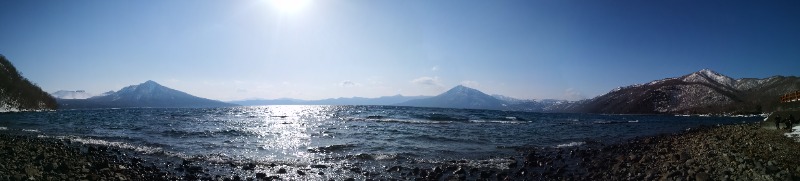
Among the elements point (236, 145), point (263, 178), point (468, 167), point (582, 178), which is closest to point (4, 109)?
point (236, 145)

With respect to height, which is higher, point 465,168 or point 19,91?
point 19,91

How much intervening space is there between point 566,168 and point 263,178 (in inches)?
568

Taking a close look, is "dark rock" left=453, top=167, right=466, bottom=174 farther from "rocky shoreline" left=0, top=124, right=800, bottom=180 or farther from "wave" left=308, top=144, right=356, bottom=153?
"wave" left=308, top=144, right=356, bottom=153

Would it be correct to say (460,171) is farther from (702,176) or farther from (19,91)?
(19,91)

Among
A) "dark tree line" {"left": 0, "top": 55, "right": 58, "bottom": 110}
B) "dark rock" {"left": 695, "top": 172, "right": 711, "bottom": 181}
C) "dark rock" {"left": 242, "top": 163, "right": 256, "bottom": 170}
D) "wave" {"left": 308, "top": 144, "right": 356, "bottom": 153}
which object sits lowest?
"dark rock" {"left": 242, "top": 163, "right": 256, "bottom": 170}

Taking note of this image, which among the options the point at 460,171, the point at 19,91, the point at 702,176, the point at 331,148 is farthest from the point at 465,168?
the point at 19,91

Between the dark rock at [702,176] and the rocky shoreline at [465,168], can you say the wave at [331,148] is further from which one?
the dark rock at [702,176]

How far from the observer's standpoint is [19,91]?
96688mm

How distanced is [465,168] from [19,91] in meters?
129

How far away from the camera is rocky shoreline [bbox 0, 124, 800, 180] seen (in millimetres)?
13336

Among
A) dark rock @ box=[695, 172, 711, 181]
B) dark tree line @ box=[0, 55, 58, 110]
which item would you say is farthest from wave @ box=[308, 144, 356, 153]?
dark tree line @ box=[0, 55, 58, 110]

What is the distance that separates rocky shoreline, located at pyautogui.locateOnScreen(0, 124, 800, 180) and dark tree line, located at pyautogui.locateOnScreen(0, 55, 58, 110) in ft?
321

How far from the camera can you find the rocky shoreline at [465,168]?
13336mm

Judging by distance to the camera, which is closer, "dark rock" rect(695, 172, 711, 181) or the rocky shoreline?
"dark rock" rect(695, 172, 711, 181)
